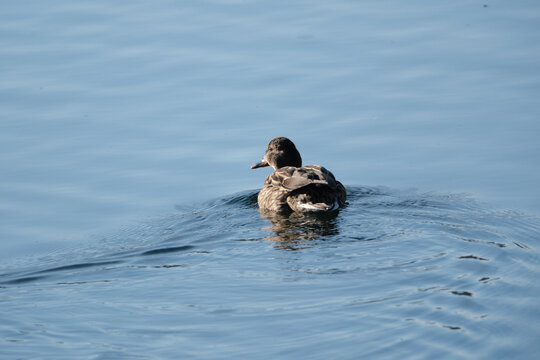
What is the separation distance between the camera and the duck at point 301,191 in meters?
11.2

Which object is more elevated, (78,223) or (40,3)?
(40,3)

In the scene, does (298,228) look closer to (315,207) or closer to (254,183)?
(315,207)

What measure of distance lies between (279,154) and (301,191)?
1.09 m

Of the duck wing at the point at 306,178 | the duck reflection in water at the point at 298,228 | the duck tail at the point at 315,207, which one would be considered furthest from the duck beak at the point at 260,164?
the duck tail at the point at 315,207

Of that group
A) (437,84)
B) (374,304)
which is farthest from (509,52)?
(374,304)

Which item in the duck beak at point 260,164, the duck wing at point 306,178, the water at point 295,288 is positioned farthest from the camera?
the duck beak at point 260,164

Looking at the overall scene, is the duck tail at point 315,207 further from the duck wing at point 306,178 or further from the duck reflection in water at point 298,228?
the duck wing at point 306,178

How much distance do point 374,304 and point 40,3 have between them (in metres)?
12.3

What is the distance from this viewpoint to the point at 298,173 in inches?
455

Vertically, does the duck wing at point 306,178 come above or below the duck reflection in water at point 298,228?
above

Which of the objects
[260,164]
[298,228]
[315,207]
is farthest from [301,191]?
[260,164]

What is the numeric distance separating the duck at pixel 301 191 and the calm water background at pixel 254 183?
0.25 m

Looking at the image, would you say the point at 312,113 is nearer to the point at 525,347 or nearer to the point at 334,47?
the point at 334,47

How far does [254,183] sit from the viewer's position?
12602 millimetres
